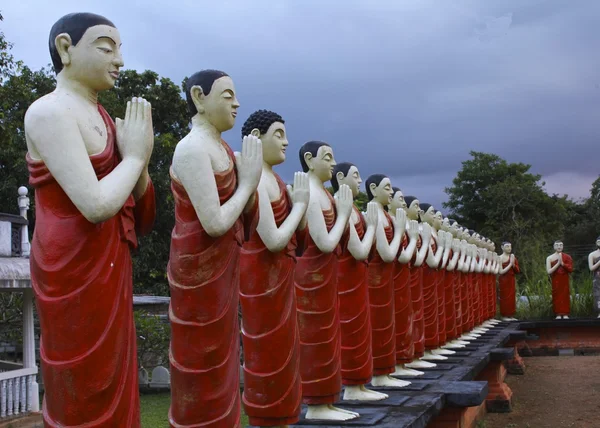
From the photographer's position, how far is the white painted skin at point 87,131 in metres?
3.07

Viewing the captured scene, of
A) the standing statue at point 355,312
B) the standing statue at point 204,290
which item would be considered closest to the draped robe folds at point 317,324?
the standing statue at point 355,312

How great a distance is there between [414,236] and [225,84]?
466cm

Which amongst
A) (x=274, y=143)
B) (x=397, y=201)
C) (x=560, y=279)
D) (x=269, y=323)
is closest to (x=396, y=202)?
(x=397, y=201)

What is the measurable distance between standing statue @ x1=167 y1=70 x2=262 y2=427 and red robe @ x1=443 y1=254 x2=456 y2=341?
7.77 meters

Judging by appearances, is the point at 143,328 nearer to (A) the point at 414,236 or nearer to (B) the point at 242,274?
(A) the point at 414,236

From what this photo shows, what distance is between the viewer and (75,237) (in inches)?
122

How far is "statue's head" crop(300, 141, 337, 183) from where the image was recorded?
Answer: 6172 millimetres

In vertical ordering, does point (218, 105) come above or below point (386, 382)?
above

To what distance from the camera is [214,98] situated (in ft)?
14.0

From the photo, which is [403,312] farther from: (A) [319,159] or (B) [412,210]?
(A) [319,159]

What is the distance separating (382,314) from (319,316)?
1745 mm

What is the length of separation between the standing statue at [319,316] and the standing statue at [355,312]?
474 millimetres

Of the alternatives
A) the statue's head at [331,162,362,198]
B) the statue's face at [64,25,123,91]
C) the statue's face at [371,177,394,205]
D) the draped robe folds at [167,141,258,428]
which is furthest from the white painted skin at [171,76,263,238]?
the statue's face at [371,177,394,205]

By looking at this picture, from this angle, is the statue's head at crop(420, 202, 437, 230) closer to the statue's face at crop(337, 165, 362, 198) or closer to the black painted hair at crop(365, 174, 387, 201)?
the black painted hair at crop(365, 174, 387, 201)
